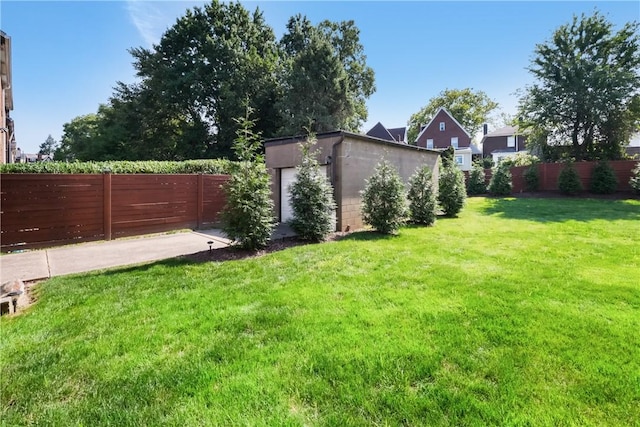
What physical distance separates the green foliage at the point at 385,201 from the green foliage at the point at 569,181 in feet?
45.8

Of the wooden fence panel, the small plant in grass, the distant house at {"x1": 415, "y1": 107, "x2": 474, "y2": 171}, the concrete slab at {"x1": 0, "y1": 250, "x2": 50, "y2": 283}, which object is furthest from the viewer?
the distant house at {"x1": 415, "y1": 107, "x2": 474, "y2": 171}

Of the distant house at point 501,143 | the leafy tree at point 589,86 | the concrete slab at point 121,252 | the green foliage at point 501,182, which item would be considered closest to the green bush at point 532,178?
the green foliage at point 501,182

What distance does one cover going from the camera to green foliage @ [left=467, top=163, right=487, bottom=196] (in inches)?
768

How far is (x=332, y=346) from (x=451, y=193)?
10092 mm

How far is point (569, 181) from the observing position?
16531 mm

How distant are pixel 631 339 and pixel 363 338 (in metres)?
2.39

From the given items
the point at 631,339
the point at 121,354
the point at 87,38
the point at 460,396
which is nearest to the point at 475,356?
the point at 460,396

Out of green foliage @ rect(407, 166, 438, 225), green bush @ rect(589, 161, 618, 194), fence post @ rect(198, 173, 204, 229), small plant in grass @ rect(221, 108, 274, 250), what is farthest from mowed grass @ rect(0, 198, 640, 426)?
green bush @ rect(589, 161, 618, 194)

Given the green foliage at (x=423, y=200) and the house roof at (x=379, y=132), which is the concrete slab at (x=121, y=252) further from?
the house roof at (x=379, y=132)

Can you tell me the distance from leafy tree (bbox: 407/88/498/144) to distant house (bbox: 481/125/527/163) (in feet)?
8.26

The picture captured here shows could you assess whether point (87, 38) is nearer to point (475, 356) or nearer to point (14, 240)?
point (14, 240)

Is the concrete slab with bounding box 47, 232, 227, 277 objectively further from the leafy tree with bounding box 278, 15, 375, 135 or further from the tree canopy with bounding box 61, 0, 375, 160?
the tree canopy with bounding box 61, 0, 375, 160

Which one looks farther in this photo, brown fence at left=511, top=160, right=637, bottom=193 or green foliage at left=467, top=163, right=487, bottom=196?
green foliage at left=467, top=163, right=487, bottom=196

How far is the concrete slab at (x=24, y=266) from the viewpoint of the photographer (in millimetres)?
5035
